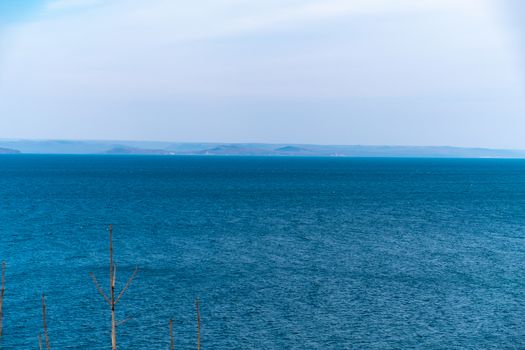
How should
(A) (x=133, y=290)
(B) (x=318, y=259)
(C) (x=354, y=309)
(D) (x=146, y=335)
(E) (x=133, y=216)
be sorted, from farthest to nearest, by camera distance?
(E) (x=133, y=216) → (B) (x=318, y=259) → (A) (x=133, y=290) → (C) (x=354, y=309) → (D) (x=146, y=335)

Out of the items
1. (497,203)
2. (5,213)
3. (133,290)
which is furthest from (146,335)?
(497,203)

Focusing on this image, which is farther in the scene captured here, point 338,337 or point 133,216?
point 133,216

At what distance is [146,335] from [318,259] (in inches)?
1085

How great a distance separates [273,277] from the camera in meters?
55.3

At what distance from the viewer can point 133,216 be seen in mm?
101000

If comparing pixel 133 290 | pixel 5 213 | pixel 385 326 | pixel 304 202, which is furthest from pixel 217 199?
pixel 385 326

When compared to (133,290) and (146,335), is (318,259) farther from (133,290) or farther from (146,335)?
(146,335)

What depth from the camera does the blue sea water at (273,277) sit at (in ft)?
133

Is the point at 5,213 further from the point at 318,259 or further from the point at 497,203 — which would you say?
the point at 497,203

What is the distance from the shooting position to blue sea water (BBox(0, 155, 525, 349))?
40656 millimetres

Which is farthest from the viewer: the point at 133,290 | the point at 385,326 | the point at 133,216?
the point at 133,216

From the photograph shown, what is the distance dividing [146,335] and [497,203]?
106 m

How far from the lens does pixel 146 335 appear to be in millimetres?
39750

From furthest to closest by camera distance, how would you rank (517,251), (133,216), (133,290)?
(133,216)
(517,251)
(133,290)
